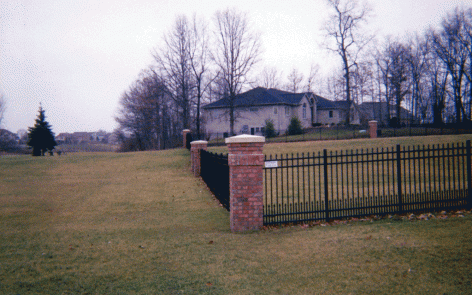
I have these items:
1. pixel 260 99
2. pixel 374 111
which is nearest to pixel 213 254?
pixel 260 99

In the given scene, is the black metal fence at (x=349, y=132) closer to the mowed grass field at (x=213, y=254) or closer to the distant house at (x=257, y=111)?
the distant house at (x=257, y=111)

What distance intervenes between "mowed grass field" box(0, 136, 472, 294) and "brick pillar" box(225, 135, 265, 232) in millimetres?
369

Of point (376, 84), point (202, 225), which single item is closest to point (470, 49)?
point (376, 84)

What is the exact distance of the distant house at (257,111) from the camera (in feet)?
147

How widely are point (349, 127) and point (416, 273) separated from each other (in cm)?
3710

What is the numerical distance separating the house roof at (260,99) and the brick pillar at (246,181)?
3697cm

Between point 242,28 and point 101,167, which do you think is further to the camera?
point 242,28

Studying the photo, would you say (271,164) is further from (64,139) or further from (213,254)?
(64,139)

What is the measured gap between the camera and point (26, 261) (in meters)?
5.52

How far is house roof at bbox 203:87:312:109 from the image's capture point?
44875 mm

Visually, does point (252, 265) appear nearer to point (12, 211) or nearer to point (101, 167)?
point (12, 211)

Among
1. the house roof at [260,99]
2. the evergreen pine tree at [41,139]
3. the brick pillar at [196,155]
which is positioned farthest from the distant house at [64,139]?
the brick pillar at [196,155]

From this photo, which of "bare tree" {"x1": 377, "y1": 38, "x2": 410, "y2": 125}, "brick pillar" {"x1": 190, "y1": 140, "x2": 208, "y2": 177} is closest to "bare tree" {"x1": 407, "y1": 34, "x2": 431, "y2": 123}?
"bare tree" {"x1": 377, "y1": 38, "x2": 410, "y2": 125}

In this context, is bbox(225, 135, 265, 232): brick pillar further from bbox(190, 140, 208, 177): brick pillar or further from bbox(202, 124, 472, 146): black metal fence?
bbox(202, 124, 472, 146): black metal fence
